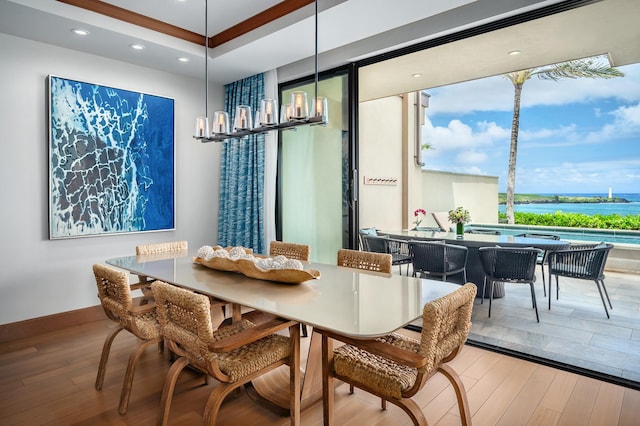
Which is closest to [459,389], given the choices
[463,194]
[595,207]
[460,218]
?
[460,218]

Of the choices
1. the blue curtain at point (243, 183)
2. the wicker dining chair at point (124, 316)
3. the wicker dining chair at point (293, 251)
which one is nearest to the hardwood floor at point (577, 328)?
the wicker dining chair at point (293, 251)

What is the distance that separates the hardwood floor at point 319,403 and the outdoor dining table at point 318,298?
0.24 meters

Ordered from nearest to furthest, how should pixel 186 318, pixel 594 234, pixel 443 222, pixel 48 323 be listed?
pixel 186 318 < pixel 48 323 < pixel 594 234 < pixel 443 222

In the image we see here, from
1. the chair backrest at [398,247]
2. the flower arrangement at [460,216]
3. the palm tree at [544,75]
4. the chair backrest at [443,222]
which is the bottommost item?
the chair backrest at [398,247]

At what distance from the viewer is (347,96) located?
148 inches

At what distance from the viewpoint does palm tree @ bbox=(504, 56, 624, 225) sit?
172 inches

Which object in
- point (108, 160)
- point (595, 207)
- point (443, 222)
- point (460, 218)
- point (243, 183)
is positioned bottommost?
point (443, 222)

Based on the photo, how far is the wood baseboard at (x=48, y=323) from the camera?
10.6 ft

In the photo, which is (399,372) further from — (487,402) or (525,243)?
(525,243)

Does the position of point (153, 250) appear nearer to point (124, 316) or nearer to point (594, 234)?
point (124, 316)

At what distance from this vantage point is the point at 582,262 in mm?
3305

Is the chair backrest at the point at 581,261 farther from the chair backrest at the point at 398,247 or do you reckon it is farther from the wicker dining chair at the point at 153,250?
the wicker dining chair at the point at 153,250

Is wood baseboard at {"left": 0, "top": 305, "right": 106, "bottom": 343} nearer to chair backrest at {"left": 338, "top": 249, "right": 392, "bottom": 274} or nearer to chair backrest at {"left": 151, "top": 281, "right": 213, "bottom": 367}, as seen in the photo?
chair backrest at {"left": 151, "top": 281, "right": 213, "bottom": 367}

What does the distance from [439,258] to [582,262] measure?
1211mm
